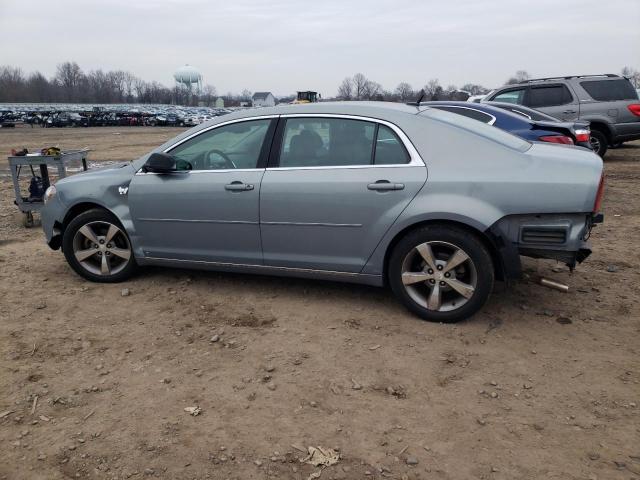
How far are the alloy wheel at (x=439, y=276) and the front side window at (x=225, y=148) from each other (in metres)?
1.55

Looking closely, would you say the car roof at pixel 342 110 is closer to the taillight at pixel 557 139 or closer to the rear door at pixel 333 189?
the rear door at pixel 333 189

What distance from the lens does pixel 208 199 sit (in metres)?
4.48

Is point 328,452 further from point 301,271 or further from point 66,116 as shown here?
point 66,116

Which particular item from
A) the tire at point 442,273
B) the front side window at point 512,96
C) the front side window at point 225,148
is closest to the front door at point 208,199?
the front side window at point 225,148

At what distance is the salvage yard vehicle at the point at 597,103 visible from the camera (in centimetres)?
1173

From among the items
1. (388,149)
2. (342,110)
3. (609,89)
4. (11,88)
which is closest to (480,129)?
(388,149)

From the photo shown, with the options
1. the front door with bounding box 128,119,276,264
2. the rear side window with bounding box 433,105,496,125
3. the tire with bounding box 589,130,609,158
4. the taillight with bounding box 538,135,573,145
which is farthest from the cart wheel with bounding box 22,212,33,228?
the tire with bounding box 589,130,609,158

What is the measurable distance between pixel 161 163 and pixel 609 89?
36.5ft

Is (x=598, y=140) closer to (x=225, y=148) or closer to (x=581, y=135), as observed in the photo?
(x=581, y=135)

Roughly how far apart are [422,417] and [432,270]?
130 cm

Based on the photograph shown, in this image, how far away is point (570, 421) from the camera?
2857mm

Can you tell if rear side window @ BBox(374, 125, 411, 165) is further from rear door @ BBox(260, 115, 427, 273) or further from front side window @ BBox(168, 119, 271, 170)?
front side window @ BBox(168, 119, 271, 170)

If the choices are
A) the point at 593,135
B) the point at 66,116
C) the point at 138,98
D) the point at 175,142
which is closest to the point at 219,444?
the point at 175,142

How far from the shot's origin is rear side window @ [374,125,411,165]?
13.1ft
